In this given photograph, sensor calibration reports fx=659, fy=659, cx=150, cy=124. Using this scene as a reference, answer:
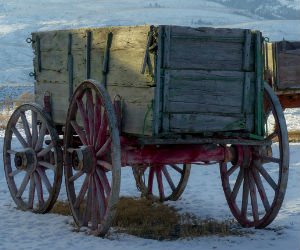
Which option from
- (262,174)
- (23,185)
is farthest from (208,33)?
Result: (23,185)

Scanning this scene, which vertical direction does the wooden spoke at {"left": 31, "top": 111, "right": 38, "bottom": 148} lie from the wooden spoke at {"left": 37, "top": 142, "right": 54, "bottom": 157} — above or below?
above

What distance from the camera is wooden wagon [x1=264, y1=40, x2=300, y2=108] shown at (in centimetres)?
1182

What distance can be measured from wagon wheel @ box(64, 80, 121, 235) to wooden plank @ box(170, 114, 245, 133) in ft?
1.96

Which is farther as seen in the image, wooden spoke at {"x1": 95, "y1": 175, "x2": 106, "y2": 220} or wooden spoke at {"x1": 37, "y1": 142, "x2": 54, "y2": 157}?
wooden spoke at {"x1": 37, "y1": 142, "x2": 54, "y2": 157}

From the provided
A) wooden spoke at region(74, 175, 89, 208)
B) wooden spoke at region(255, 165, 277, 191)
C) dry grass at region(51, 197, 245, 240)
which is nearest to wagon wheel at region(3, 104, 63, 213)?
dry grass at region(51, 197, 245, 240)

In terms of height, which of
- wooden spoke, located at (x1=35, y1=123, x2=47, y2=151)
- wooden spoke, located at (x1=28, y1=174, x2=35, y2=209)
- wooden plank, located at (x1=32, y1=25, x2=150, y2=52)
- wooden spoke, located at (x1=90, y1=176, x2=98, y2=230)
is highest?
wooden plank, located at (x1=32, y1=25, x2=150, y2=52)

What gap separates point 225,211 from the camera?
7797 mm

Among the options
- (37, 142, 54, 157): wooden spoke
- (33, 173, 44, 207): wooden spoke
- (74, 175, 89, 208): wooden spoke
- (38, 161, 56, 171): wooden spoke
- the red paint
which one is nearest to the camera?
the red paint

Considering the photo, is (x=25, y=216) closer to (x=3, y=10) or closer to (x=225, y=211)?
(x=225, y=211)

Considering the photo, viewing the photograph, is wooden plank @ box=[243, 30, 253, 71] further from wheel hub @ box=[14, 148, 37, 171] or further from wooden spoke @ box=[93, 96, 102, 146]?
wheel hub @ box=[14, 148, 37, 171]

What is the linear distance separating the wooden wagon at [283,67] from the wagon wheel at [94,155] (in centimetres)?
582

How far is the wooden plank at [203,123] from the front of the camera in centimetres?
608

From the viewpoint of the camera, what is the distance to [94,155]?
6320 millimetres

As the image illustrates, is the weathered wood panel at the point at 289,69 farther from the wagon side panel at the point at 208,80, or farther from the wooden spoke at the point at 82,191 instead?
the wooden spoke at the point at 82,191
